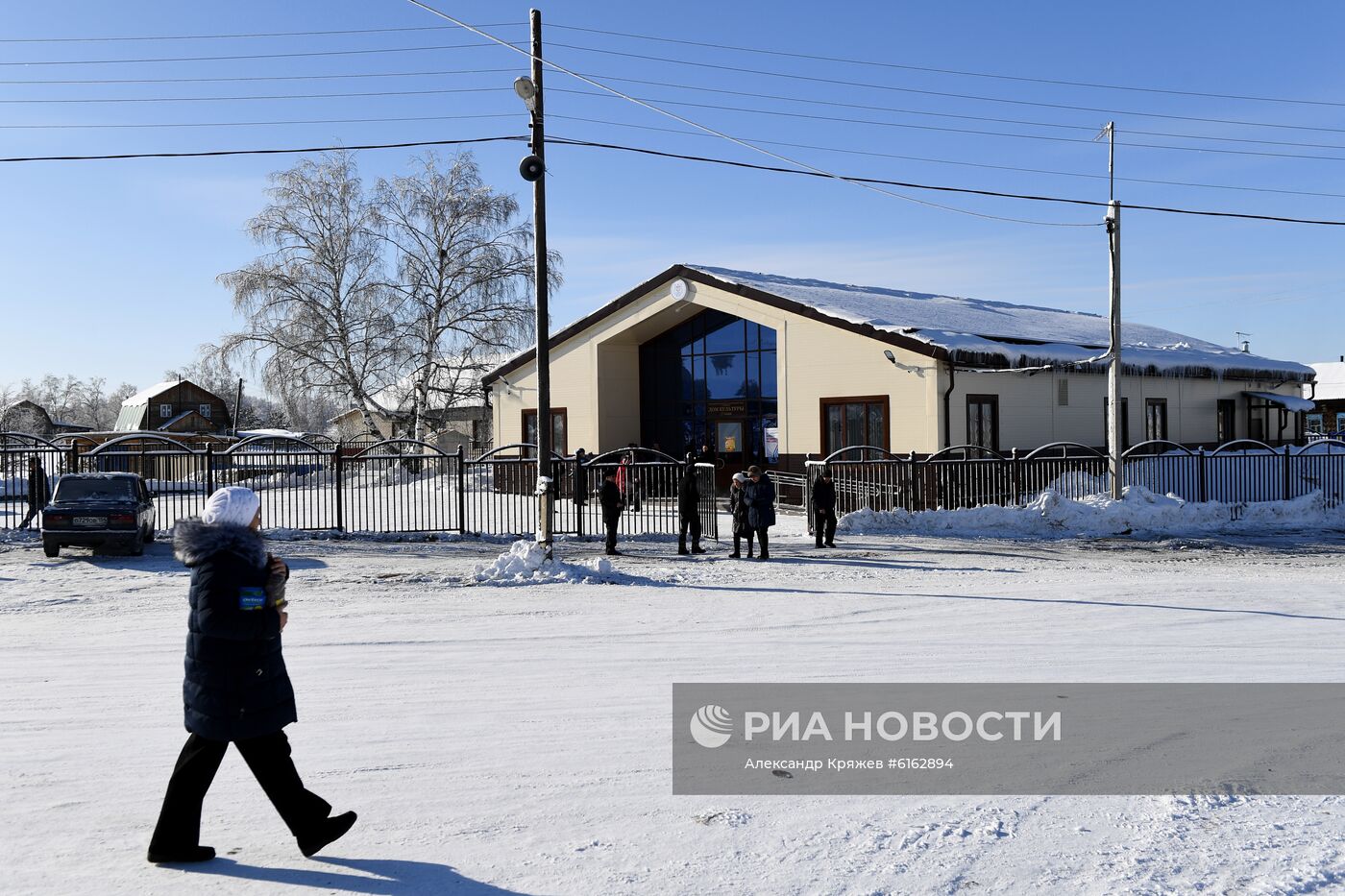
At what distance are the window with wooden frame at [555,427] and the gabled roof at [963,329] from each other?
5.47 feet

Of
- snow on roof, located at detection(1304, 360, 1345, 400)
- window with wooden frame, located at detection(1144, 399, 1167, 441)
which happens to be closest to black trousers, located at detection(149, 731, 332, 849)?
window with wooden frame, located at detection(1144, 399, 1167, 441)

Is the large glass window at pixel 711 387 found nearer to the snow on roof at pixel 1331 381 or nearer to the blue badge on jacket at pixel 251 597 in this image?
the blue badge on jacket at pixel 251 597

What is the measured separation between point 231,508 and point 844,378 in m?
23.5

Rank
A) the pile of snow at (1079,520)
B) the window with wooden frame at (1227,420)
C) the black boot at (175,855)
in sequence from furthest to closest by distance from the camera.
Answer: the window with wooden frame at (1227,420) → the pile of snow at (1079,520) → the black boot at (175,855)

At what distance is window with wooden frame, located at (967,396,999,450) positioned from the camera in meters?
25.9

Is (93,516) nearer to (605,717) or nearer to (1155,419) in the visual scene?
(605,717)

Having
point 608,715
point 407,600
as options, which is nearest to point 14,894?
point 608,715

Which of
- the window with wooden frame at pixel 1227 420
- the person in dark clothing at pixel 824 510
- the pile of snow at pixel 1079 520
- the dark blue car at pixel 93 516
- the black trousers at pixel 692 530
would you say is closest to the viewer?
the dark blue car at pixel 93 516

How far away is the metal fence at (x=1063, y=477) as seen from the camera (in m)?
21.9

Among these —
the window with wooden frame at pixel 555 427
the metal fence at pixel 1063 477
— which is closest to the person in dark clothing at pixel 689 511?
the metal fence at pixel 1063 477

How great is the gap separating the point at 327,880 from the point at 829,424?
2404cm

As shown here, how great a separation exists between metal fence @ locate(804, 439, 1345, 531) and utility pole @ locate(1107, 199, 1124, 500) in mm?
557

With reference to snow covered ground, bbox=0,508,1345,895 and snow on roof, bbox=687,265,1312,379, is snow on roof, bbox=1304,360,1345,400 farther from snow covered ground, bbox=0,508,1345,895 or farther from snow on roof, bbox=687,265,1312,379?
snow covered ground, bbox=0,508,1345,895

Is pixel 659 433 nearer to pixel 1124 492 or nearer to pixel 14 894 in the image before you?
pixel 1124 492
